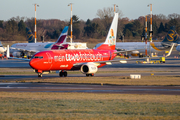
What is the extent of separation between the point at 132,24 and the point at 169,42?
93.1 m

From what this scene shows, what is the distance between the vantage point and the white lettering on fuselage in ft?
130

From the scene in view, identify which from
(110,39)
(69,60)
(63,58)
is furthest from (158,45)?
(63,58)

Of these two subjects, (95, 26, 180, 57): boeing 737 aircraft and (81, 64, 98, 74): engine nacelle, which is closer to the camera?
(81, 64, 98, 74): engine nacelle

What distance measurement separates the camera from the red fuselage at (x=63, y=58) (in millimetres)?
37750

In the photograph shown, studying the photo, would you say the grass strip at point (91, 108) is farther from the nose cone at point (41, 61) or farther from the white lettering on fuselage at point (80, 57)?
the white lettering on fuselage at point (80, 57)

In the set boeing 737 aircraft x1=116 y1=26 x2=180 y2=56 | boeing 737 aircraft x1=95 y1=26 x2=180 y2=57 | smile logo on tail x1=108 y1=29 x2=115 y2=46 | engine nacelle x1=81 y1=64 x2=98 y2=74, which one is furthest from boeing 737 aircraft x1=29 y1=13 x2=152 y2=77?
boeing 737 aircraft x1=116 y1=26 x2=180 y2=56

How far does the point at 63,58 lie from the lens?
39688 millimetres

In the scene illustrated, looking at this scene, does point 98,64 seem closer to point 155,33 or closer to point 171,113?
point 171,113

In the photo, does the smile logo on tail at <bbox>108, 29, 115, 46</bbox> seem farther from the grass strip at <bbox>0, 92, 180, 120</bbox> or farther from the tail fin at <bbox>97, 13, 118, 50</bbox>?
the grass strip at <bbox>0, 92, 180, 120</bbox>

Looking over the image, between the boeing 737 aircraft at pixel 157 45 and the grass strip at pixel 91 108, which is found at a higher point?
the boeing 737 aircraft at pixel 157 45

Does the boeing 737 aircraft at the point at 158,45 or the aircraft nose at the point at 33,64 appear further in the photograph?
the boeing 737 aircraft at the point at 158,45

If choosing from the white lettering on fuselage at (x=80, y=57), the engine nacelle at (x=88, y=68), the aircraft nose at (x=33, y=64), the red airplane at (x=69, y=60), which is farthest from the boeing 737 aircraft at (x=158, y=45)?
the aircraft nose at (x=33, y=64)

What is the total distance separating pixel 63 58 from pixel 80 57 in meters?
2.93

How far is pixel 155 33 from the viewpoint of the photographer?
18288 cm
